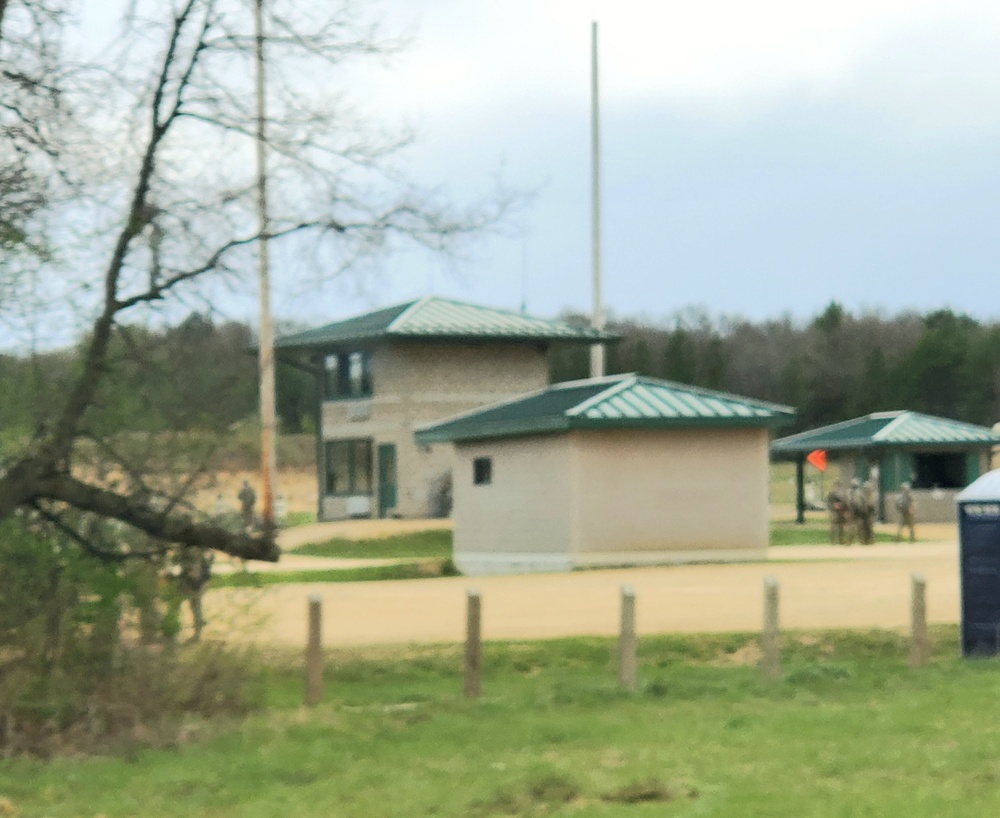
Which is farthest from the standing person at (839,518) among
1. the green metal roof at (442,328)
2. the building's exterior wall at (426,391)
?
the building's exterior wall at (426,391)

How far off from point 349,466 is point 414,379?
4081mm

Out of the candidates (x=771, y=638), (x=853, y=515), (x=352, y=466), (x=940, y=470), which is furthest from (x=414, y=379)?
(x=771, y=638)

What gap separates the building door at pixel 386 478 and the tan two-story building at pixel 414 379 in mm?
28

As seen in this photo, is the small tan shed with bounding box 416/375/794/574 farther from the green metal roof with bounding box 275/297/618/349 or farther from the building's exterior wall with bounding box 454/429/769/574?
the green metal roof with bounding box 275/297/618/349

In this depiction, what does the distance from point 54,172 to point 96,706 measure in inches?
153

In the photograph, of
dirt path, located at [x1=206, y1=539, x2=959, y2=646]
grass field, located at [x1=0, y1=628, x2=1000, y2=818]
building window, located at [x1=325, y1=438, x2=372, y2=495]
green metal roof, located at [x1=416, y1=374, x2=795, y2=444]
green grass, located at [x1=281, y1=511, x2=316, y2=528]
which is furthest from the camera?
green grass, located at [x1=281, y1=511, x2=316, y2=528]

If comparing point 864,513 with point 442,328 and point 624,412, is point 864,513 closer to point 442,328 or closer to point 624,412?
point 624,412

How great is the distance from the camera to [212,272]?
1258 centimetres

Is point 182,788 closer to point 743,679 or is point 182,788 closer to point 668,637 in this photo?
point 743,679

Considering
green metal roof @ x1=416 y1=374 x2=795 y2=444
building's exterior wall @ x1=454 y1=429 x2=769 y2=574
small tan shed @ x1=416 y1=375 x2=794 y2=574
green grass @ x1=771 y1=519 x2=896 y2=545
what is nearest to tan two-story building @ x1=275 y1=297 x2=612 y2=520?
green grass @ x1=771 y1=519 x2=896 y2=545

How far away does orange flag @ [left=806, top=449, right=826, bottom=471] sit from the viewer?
53625 mm

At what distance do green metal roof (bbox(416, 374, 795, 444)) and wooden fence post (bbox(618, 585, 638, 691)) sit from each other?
17615 mm

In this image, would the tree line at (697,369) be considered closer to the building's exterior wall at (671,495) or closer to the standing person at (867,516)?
the building's exterior wall at (671,495)

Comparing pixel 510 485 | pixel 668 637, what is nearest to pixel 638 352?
pixel 510 485
